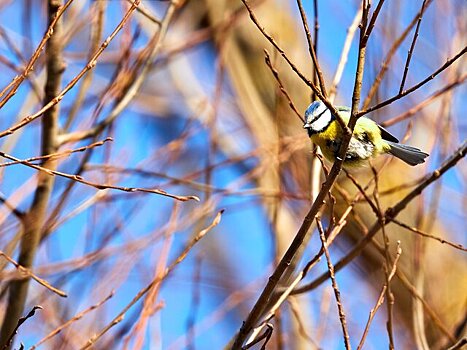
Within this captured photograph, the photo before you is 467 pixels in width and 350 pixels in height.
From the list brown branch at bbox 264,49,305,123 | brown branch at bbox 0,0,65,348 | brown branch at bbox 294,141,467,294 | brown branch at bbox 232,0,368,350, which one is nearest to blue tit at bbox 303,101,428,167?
brown branch at bbox 294,141,467,294

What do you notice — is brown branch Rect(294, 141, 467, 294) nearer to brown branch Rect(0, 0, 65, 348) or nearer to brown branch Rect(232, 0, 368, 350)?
brown branch Rect(232, 0, 368, 350)

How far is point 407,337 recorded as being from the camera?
3.34 metres

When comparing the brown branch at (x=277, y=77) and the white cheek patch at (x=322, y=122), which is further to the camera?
the white cheek patch at (x=322, y=122)

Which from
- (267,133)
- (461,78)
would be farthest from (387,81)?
(461,78)

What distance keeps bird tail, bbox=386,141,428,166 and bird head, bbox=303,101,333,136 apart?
10.1 inches

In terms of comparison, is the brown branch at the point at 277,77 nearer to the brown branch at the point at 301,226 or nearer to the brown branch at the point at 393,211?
the brown branch at the point at 301,226

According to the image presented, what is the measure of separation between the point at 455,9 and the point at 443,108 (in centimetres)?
65

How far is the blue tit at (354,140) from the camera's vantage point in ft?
7.19

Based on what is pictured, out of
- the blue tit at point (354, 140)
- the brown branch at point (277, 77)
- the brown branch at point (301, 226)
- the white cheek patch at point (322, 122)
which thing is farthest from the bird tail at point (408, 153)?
the brown branch at point (301, 226)

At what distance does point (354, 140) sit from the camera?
2.23 metres

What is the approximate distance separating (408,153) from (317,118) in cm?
34

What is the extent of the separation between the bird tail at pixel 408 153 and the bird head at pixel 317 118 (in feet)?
0.84

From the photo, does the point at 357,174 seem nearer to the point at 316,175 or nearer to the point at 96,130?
the point at 316,175

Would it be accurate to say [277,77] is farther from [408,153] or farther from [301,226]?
[408,153]
